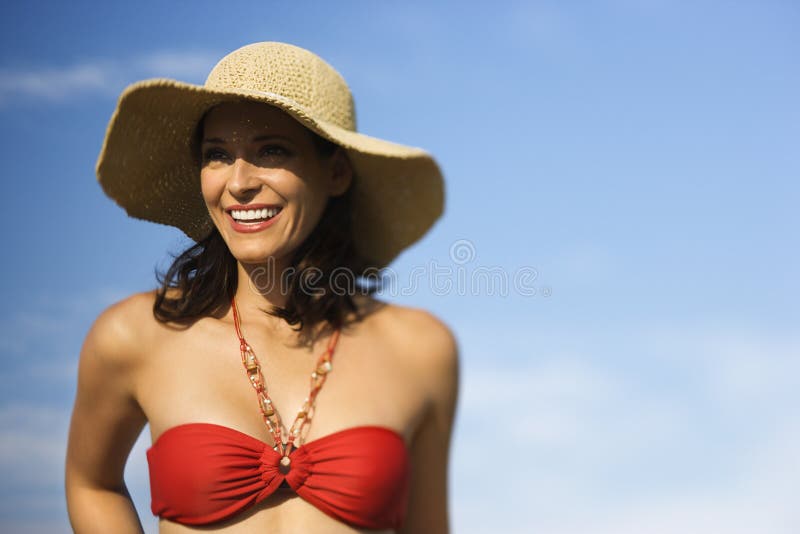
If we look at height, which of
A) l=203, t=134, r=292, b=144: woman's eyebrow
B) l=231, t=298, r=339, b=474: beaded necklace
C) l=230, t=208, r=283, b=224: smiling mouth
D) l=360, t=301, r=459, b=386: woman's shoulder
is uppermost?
l=203, t=134, r=292, b=144: woman's eyebrow

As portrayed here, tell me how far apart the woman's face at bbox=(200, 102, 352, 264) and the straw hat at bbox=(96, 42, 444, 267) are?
3.5 inches

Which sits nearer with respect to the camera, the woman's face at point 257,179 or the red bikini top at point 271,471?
the red bikini top at point 271,471

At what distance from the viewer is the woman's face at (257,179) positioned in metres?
3.33

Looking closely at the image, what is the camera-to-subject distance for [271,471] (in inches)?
124

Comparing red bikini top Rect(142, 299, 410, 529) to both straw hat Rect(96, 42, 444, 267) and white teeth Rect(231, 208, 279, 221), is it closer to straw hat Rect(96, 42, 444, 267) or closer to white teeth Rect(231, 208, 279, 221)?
white teeth Rect(231, 208, 279, 221)

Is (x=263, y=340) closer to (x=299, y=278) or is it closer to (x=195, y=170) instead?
(x=299, y=278)

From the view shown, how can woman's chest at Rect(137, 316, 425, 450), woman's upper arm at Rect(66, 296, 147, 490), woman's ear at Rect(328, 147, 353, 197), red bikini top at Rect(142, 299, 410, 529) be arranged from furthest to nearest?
woman's ear at Rect(328, 147, 353, 197) → woman's upper arm at Rect(66, 296, 147, 490) → woman's chest at Rect(137, 316, 425, 450) → red bikini top at Rect(142, 299, 410, 529)

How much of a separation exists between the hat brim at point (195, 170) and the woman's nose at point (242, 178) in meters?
0.23

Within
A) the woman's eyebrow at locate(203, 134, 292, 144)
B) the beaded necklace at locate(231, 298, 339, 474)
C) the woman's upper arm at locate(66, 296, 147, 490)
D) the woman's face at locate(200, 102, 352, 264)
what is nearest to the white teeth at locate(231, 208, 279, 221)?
the woman's face at locate(200, 102, 352, 264)

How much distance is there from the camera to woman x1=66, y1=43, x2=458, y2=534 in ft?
10.5

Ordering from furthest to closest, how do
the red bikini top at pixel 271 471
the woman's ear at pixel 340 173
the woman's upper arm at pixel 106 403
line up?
the woman's ear at pixel 340 173, the woman's upper arm at pixel 106 403, the red bikini top at pixel 271 471

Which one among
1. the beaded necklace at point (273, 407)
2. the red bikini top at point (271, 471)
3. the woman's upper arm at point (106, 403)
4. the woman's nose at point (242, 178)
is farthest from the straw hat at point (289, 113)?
the red bikini top at point (271, 471)

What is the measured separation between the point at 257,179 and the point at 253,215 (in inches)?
5.1

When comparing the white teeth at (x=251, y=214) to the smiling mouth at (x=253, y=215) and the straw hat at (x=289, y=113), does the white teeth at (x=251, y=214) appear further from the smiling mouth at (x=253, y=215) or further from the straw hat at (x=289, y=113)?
the straw hat at (x=289, y=113)
